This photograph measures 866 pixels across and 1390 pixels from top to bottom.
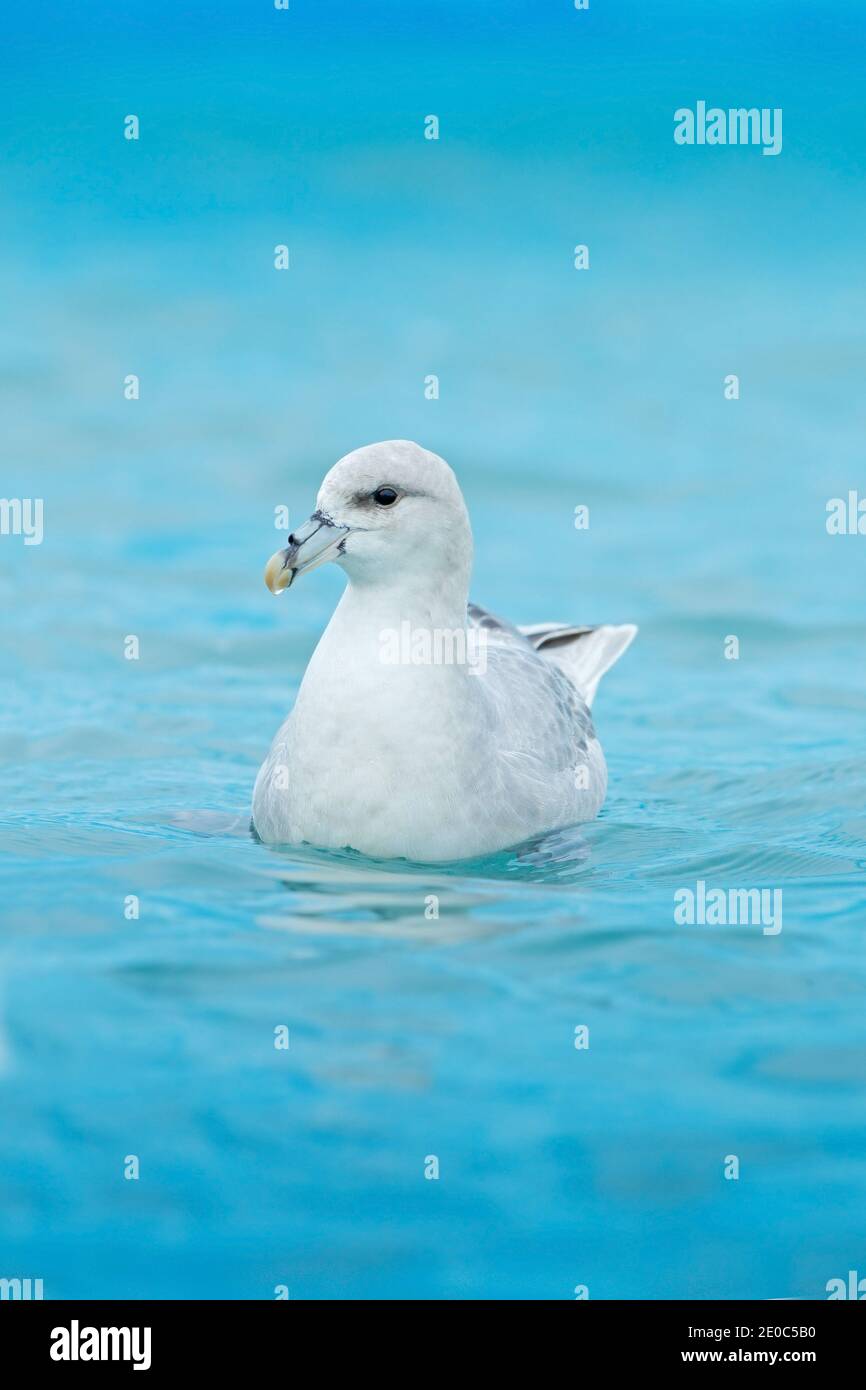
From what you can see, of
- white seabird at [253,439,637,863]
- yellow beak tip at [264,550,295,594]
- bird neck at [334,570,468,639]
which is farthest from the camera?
bird neck at [334,570,468,639]

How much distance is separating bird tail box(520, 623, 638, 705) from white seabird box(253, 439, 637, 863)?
2.71 m

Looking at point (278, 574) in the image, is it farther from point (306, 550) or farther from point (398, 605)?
point (398, 605)

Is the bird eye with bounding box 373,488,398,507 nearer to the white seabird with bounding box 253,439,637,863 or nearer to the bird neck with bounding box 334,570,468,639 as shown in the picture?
the white seabird with bounding box 253,439,637,863

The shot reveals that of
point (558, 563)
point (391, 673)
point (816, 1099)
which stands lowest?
point (816, 1099)

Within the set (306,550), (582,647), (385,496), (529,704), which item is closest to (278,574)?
(306,550)

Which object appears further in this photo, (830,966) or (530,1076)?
(830,966)

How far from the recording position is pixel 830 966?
7305 millimetres

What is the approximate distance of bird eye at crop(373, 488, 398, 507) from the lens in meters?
7.54

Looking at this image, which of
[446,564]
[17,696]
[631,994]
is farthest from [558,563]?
[631,994]

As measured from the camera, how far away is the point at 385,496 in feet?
24.8

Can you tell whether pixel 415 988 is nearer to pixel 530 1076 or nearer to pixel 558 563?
pixel 530 1076

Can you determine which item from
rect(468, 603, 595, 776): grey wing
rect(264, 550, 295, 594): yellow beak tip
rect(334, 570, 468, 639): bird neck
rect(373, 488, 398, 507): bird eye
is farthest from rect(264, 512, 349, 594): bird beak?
rect(468, 603, 595, 776): grey wing

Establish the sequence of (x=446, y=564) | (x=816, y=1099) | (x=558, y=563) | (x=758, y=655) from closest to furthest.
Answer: (x=816, y=1099), (x=446, y=564), (x=758, y=655), (x=558, y=563)

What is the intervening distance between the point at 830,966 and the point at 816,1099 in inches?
41.3
